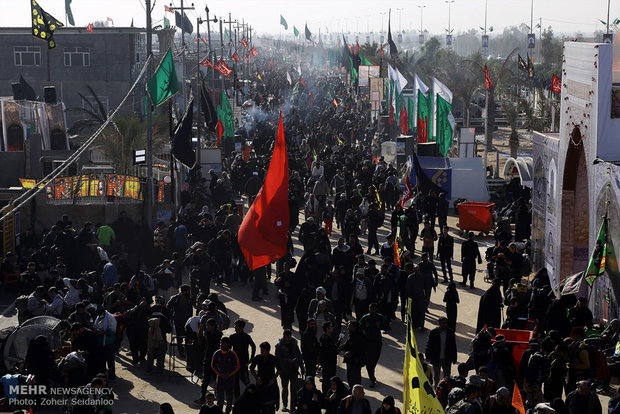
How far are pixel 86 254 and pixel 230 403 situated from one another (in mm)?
7023

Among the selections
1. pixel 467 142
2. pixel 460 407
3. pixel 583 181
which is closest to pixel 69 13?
pixel 467 142

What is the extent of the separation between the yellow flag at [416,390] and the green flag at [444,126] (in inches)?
852

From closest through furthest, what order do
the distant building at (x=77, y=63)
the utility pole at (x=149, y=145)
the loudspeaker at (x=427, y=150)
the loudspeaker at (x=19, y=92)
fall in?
1. the utility pole at (x=149, y=145)
2. the loudspeaker at (x=427, y=150)
3. the loudspeaker at (x=19, y=92)
4. the distant building at (x=77, y=63)

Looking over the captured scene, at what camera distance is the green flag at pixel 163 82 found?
22.4 m

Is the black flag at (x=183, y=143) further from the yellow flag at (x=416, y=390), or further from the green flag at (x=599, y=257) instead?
the yellow flag at (x=416, y=390)

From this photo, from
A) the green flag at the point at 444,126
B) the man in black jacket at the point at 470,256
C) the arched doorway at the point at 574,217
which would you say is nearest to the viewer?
the arched doorway at the point at 574,217

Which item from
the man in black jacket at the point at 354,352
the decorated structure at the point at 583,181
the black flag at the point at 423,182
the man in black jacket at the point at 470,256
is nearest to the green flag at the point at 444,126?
the black flag at the point at 423,182

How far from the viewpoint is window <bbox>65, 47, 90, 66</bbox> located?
165 ft

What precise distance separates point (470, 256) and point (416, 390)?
31.6ft

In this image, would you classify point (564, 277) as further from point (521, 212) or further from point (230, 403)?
point (230, 403)

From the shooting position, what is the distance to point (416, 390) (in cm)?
945

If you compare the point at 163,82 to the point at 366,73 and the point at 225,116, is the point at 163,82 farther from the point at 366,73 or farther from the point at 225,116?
the point at 366,73

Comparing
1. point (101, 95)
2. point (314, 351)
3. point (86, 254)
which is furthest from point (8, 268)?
point (101, 95)

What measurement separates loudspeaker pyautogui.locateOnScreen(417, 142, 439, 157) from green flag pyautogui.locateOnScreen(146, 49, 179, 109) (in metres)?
9.28
